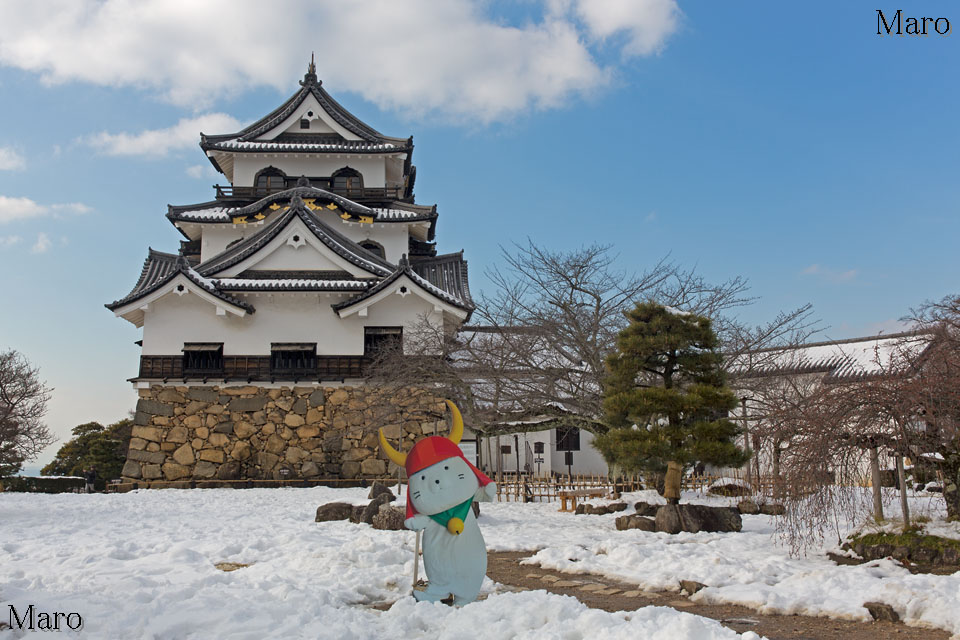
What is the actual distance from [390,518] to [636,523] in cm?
431

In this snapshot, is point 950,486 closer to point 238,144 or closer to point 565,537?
point 565,537

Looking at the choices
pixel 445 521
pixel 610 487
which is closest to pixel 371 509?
pixel 445 521

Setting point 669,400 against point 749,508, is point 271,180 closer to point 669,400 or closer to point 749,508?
point 669,400

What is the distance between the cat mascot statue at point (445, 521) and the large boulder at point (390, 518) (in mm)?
4943

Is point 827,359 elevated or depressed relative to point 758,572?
elevated

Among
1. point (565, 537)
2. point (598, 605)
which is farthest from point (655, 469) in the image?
point (598, 605)

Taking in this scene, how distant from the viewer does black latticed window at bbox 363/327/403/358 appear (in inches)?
883

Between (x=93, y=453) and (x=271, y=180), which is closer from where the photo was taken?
(x=271, y=180)

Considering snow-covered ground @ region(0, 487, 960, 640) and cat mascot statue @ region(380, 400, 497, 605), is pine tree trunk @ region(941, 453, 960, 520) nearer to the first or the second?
snow-covered ground @ region(0, 487, 960, 640)

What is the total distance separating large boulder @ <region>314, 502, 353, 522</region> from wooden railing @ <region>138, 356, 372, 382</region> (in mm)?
8959

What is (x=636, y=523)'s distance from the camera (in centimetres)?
1234

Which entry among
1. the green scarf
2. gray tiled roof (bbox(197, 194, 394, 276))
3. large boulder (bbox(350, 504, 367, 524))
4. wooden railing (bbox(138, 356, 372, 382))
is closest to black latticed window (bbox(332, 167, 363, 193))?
gray tiled roof (bbox(197, 194, 394, 276))

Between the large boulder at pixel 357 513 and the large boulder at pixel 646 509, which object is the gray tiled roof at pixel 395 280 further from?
the large boulder at pixel 357 513

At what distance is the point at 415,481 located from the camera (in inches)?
273
